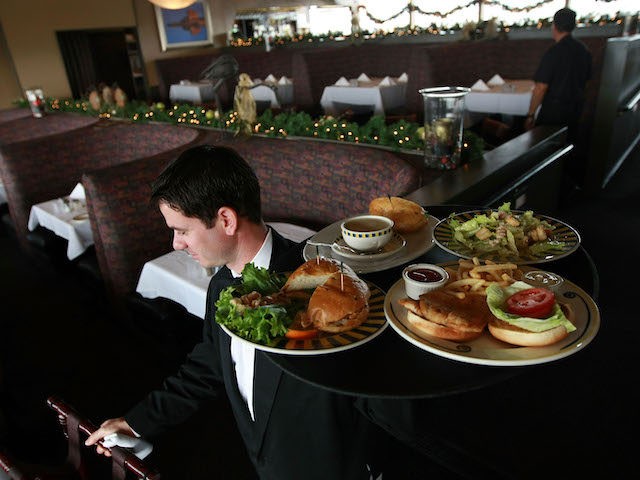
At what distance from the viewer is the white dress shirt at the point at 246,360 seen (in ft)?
4.12

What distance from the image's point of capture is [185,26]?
10570 millimetres

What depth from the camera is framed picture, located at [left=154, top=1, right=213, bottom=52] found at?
403 inches

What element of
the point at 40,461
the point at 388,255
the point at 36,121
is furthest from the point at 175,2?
the point at 388,255

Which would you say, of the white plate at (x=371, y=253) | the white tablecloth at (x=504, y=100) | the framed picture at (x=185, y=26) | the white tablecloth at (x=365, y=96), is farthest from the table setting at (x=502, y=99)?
the framed picture at (x=185, y=26)

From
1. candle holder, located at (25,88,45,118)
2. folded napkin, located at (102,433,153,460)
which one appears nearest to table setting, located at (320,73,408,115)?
candle holder, located at (25,88,45,118)

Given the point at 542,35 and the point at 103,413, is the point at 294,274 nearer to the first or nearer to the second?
the point at 103,413

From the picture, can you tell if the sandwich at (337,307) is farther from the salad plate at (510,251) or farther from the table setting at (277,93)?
the table setting at (277,93)

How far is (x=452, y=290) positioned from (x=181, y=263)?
1875 mm

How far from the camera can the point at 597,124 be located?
15.0ft

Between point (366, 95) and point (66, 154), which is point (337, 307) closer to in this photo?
point (66, 154)

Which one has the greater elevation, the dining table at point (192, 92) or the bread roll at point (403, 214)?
the bread roll at point (403, 214)

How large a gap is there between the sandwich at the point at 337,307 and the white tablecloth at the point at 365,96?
212 inches

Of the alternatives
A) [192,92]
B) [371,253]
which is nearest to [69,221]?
[371,253]

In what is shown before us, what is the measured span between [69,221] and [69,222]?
21 mm
